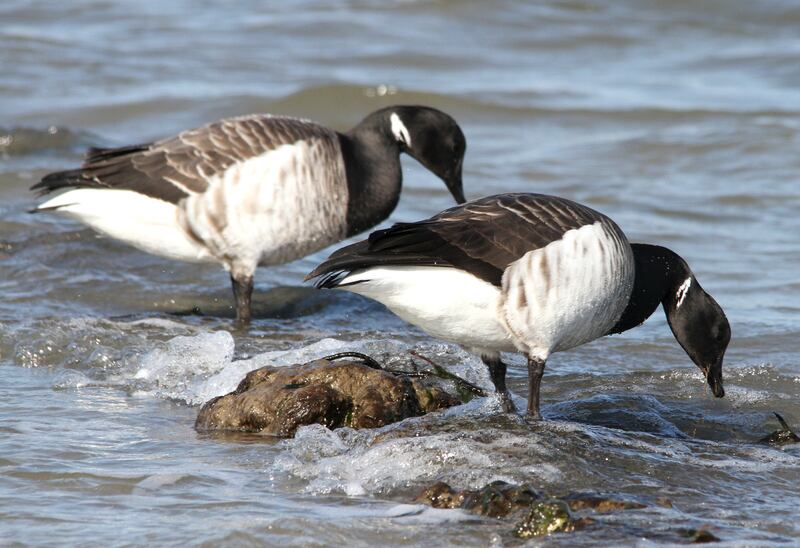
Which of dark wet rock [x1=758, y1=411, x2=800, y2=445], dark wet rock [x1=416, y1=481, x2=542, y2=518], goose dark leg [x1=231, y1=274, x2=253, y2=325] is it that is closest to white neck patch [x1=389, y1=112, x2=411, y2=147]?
goose dark leg [x1=231, y1=274, x2=253, y2=325]

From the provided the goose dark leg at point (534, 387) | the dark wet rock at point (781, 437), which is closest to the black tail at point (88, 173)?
the goose dark leg at point (534, 387)

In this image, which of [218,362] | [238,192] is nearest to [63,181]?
[238,192]

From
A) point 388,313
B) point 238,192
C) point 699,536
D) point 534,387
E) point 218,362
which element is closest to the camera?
point 699,536

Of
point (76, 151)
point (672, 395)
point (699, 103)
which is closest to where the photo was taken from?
point (672, 395)

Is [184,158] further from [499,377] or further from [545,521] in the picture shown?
[545,521]

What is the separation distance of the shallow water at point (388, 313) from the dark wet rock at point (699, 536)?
0.25 feet

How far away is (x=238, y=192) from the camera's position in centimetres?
847

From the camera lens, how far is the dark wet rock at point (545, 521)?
16.1 ft

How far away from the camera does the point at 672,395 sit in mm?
7430

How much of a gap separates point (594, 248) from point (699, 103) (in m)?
11.0

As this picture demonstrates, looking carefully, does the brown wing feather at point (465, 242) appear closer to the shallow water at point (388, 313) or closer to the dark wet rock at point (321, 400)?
the dark wet rock at point (321, 400)

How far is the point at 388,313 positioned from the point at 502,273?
3302mm

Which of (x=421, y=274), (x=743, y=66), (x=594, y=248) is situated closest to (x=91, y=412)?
(x=421, y=274)

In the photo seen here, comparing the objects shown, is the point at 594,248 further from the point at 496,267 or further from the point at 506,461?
the point at 506,461
